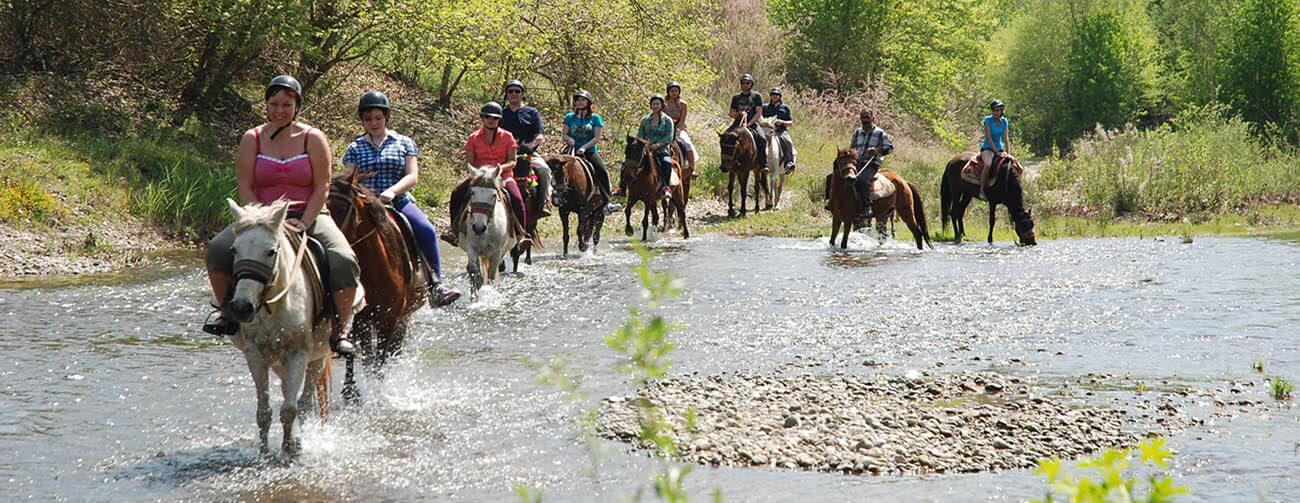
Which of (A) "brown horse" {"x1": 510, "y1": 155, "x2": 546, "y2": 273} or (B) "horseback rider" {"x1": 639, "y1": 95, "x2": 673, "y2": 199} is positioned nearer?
(A) "brown horse" {"x1": 510, "y1": 155, "x2": 546, "y2": 273}

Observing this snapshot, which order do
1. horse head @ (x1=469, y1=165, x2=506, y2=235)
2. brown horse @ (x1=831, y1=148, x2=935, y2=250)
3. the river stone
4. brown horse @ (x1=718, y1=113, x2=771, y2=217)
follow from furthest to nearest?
brown horse @ (x1=718, y1=113, x2=771, y2=217)
brown horse @ (x1=831, y1=148, x2=935, y2=250)
horse head @ (x1=469, y1=165, x2=506, y2=235)
the river stone

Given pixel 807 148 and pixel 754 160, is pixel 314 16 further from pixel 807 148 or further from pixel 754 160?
pixel 807 148

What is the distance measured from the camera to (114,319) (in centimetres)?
1188

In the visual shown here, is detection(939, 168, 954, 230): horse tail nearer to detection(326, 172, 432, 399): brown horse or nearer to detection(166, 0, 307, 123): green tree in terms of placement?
detection(166, 0, 307, 123): green tree

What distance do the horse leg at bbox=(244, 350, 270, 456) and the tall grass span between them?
71.1ft

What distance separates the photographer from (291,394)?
6.70 m

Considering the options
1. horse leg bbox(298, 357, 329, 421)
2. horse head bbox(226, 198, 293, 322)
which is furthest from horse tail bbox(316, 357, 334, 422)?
horse head bbox(226, 198, 293, 322)

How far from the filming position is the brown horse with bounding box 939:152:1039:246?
804 inches

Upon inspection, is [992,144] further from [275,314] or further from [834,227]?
[275,314]

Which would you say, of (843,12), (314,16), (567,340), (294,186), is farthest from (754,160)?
(843,12)

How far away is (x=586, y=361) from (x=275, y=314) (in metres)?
3.86

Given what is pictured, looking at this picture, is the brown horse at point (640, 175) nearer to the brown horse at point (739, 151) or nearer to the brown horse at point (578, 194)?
the brown horse at point (578, 194)

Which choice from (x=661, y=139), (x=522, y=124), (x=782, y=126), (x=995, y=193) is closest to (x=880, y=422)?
(x=522, y=124)

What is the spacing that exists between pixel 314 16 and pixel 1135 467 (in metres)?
18.0
